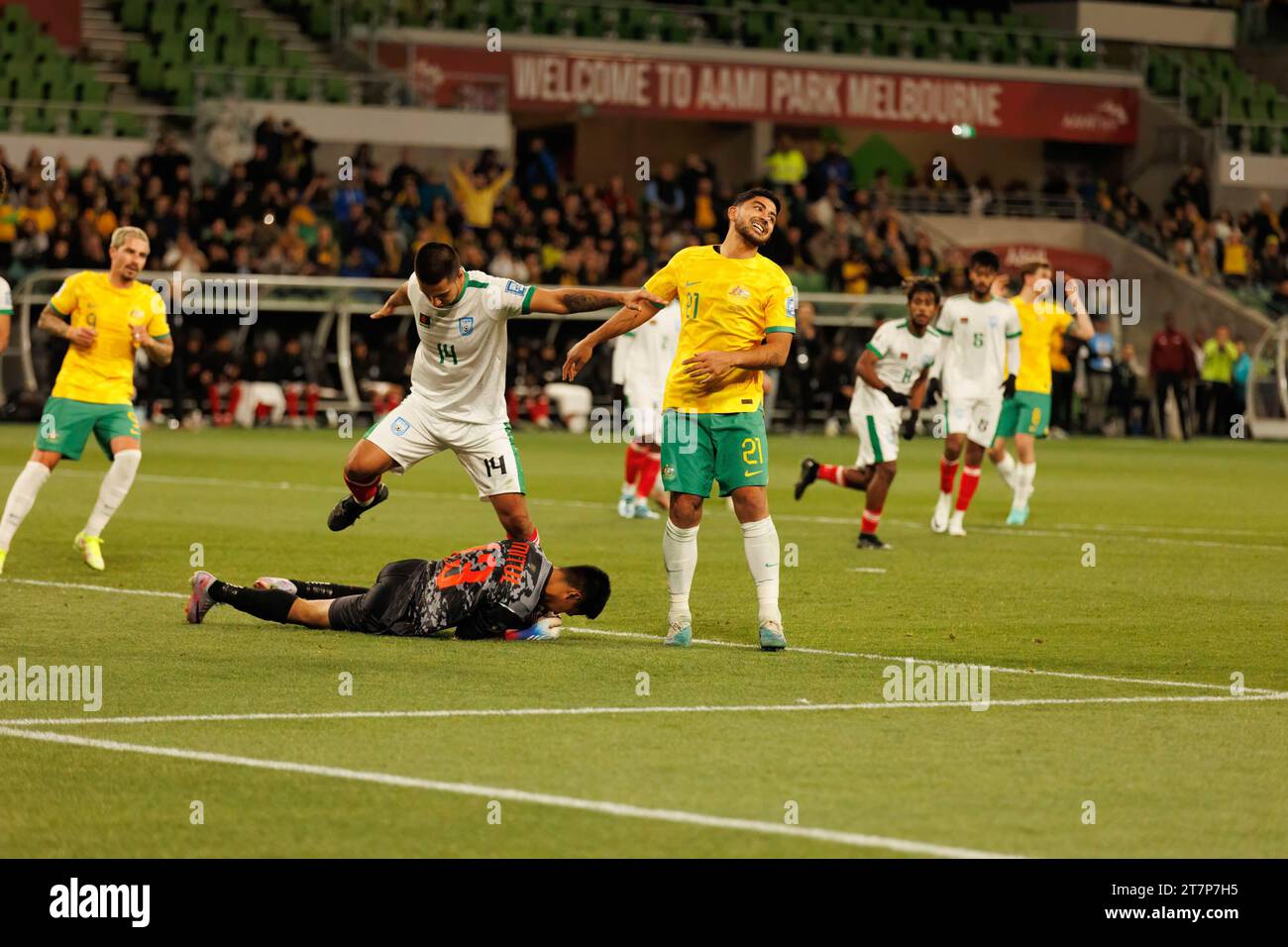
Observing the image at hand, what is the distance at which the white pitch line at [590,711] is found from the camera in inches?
319

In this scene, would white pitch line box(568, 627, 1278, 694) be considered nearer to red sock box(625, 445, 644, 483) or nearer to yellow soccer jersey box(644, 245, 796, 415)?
yellow soccer jersey box(644, 245, 796, 415)

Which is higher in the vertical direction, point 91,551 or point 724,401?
point 724,401

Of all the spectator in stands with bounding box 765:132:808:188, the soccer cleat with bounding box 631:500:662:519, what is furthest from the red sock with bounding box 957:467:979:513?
the spectator in stands with bounding box 765:132:808:188

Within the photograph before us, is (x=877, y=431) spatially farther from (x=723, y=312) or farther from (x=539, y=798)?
(x=539, y=798)

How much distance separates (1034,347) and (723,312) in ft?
31.7

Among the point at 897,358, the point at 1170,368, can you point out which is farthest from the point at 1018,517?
the point at 1170,368

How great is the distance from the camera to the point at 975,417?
18062 mm

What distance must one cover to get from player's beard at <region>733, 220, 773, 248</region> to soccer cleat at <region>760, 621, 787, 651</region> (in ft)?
6.27

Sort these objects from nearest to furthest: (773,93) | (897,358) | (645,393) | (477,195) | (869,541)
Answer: (869,541) < (897,358) < (645,393) < (477,195) < (773,93)

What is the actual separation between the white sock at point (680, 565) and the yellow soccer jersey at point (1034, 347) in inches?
369

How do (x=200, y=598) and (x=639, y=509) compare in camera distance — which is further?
(x=639, y=509)

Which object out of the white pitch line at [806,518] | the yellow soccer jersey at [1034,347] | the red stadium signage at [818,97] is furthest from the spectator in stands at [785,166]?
the yellow soccer jersey at [1034,347]

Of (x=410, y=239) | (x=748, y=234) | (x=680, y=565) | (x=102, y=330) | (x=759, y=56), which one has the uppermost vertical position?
(x=759, y=56)

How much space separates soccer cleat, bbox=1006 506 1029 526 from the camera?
740 inches
